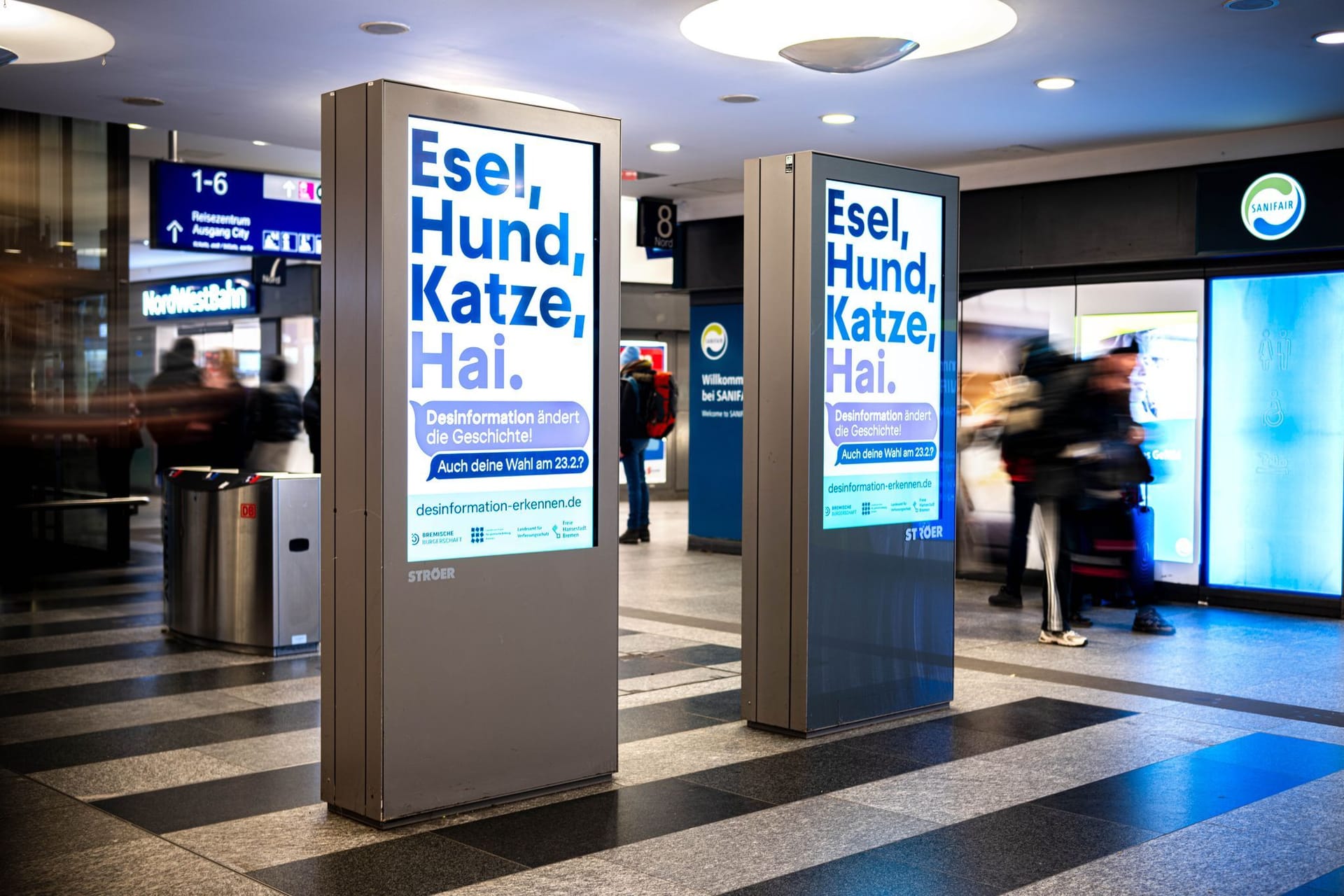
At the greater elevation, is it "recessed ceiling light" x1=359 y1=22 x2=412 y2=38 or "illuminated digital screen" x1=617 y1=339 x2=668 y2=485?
"recessed ceiling light" x1=359 y1=22 x2=412 y2=38

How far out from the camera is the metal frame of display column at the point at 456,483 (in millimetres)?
4641

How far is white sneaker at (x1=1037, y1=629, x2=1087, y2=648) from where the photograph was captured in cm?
849

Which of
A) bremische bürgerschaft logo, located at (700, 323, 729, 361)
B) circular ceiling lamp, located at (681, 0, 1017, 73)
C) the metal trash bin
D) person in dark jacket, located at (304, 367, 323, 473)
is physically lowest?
the metal trash bin

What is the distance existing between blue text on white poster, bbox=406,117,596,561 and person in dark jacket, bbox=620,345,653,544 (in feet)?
29.7

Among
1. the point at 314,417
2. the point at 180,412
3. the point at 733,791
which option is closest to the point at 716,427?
the point at 314,417

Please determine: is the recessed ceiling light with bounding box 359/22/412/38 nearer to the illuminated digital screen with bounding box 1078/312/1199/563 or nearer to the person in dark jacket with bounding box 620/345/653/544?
the illuminated digital screen with bounding box 1078/312/1199/563

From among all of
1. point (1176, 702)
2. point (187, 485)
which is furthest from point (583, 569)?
point (187, 485)

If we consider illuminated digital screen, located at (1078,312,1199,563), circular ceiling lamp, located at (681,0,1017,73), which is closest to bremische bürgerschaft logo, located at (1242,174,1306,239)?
illuminated digital screen, located at (1078,312,1199,563)

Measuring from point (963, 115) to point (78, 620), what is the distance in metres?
7.21

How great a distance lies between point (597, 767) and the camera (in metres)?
5.30

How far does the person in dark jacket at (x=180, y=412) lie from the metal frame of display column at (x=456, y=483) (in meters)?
8.14

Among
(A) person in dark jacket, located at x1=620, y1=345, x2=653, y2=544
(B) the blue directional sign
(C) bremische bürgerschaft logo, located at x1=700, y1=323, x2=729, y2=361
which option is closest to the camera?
(B) the blue directional sign

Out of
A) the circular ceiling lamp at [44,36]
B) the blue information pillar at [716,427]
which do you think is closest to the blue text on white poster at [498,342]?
the circular ceiling lamp at [44,36]

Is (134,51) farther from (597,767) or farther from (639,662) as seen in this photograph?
(597,767)
